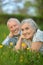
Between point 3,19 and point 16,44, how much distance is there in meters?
5.11

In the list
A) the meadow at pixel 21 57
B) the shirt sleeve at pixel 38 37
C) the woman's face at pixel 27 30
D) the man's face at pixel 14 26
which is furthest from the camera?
the man's face at pixel 14 26

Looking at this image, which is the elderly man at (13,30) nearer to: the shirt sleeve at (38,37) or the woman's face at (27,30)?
the woman's face at (27,30)

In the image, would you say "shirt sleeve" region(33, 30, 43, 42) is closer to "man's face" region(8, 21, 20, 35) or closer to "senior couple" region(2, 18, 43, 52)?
"senior couple" region(2, 18, 43, 52)

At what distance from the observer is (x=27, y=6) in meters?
12.1

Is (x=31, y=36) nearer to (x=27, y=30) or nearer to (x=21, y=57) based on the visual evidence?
(x=27, y=30)

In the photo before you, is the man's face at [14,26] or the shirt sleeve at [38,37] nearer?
the shirt sleeve at [38,37]

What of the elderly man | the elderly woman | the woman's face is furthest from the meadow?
the elderly man

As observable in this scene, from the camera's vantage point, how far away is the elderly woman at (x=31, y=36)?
402 cm

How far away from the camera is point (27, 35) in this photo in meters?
4.19

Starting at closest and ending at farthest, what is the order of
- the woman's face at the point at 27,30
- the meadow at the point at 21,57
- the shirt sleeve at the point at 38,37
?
the meadow at the point at 21,57 → the shirt sleeve at the point at 38,37 → the woman's face at the point at 27,30

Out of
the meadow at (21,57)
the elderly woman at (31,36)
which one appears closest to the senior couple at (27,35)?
the elderly woman at (31,36)

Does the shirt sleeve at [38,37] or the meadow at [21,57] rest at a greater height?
the shirt sleeve at [38,37]

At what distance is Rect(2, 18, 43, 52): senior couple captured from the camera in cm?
402

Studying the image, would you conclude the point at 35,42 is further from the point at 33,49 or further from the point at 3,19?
the point at 3,19
